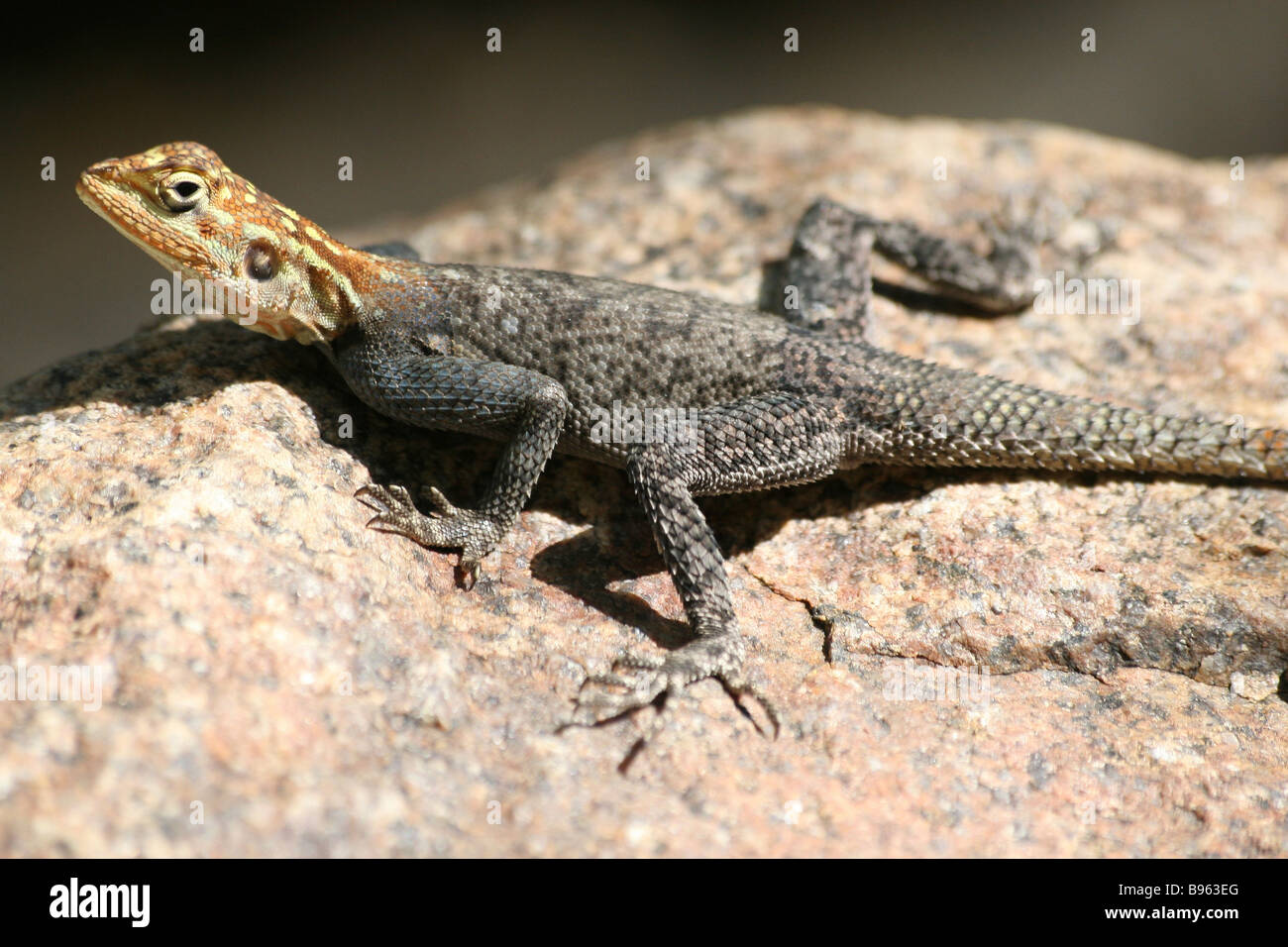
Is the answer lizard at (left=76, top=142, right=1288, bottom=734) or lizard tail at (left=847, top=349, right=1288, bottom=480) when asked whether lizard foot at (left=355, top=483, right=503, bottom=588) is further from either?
lizard tail at (left=847, top=349, right=1288, bottom=480)

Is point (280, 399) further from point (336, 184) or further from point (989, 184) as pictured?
point (336, 184)

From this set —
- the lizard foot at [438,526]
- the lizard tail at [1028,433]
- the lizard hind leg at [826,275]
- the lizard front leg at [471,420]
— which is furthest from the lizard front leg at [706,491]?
the lizard hind leg at [826,275]

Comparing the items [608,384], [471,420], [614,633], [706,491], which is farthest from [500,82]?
Answer: [614,633]

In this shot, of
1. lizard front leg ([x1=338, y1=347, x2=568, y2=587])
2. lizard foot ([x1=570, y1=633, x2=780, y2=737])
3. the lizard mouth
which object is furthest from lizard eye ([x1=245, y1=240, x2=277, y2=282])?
lizard foot ([x1=570, y1=633, x2=780, y2=737])

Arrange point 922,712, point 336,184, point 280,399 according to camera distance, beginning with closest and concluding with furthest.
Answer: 1. point 922,712
2. point 280,399
3. point 336,184

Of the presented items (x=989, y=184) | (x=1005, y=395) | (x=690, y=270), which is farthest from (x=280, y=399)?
(x=989, y=184)

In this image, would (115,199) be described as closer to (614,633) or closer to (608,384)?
(608,384)
